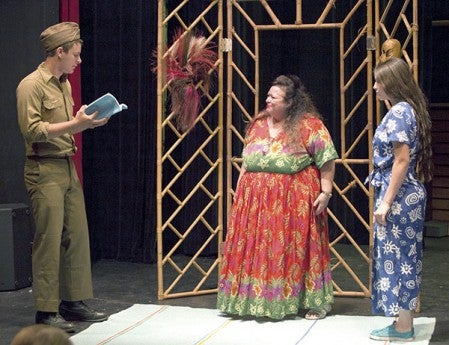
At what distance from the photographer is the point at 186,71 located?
523 centimetres

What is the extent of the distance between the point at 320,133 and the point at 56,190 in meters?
1.31

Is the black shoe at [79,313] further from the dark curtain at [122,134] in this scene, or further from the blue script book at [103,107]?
the dark curtain at [122,134]

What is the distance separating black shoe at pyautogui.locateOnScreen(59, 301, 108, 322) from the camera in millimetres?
4727

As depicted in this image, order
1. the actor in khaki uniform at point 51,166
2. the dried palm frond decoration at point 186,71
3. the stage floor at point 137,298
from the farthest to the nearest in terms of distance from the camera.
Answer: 1. the dried palm frond decoration at point 186,71
2. the stage floor at point 137,298
3. the actor in khaki uniform at point 51,166

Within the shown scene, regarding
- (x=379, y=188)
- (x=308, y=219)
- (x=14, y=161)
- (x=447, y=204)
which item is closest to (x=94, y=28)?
(x=14, y=161)

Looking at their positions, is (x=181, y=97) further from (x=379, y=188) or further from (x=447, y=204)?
(x=447, y=204)

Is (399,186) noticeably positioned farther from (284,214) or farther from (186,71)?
(186,71)

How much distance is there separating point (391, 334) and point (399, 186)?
696 millimetres

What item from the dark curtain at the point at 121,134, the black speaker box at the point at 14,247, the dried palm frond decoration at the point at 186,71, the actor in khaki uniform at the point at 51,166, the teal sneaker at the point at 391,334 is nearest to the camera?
the teal sneaker at the point at 391,334

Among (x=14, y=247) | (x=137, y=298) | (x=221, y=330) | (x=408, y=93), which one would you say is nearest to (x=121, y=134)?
(x=14, y=247)

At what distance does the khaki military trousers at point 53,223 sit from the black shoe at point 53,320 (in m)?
0.04

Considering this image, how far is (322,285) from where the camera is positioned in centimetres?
478

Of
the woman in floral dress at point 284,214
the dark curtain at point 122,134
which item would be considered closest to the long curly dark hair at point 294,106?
the woman in floral dress at point 284,214

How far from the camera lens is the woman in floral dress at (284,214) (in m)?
4.71
